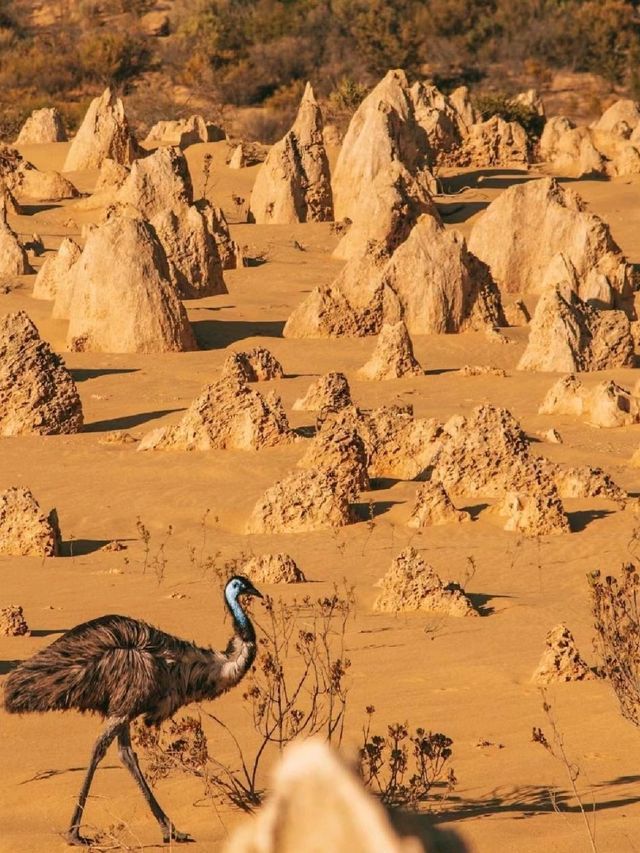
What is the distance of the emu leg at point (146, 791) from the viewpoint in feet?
18.5

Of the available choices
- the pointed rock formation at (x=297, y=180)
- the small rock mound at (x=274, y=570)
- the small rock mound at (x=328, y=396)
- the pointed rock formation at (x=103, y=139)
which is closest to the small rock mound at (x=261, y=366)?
the small rock mound at (x=328, y=396)

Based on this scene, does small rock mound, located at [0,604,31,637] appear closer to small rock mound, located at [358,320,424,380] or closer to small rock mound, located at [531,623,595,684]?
small rock mound, located at [531,623,595,684]

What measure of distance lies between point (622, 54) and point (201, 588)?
4804cm

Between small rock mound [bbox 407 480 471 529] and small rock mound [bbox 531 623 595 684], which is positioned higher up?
small rock mound [bbox 531 623 595 684]

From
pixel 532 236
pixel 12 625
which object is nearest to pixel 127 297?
pixel 532 236

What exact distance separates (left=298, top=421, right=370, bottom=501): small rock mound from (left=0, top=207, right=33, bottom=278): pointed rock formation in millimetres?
12124

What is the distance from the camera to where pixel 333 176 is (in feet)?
101

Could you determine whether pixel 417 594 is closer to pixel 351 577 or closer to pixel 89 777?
pixel 351 577

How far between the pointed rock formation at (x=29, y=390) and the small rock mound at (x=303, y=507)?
4319mm

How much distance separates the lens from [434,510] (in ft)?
42.0

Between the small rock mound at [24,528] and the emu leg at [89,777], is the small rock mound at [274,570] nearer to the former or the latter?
the small rock mound at [24,528]

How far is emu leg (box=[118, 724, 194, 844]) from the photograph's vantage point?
222 inches

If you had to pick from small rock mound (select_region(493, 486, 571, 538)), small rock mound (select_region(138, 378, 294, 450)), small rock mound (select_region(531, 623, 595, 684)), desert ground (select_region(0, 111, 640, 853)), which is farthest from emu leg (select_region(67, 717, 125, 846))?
small rock mound (select_region(138, 378, 294, 450))

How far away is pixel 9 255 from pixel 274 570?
49.9 ft
